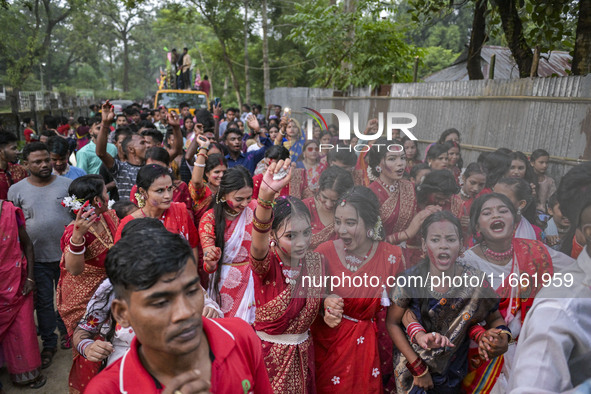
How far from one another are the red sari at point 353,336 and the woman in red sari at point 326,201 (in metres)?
0.09

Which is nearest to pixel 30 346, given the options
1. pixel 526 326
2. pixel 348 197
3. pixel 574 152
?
pixel 348 197

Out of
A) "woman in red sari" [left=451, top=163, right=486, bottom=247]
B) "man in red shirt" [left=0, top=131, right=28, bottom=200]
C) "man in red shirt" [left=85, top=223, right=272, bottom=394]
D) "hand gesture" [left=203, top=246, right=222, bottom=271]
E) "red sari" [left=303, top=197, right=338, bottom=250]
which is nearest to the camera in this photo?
"man in red shirt" [left=85, top=223, right=272, bottom=394]

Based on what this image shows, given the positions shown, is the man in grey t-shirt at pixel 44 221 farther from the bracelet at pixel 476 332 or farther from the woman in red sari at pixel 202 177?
the bracelet at pixel 476 332

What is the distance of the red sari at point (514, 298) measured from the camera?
82.0 inches

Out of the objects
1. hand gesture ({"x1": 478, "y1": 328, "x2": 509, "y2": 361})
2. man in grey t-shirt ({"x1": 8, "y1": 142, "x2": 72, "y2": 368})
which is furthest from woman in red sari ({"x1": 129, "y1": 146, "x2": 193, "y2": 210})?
hand gesture ({"x1": 478, "y1": 328, "x2": 509, "y2": 361})

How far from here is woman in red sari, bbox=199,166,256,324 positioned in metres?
3.12

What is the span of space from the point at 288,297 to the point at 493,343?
0.99 m

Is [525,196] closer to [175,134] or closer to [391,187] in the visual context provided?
[391,187]

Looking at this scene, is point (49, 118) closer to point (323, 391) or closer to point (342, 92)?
point (342, 92)

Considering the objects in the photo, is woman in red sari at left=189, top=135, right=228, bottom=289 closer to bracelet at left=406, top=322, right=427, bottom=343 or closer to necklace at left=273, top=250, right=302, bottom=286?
necklace at left=273, top=250, right=302, bottom=286

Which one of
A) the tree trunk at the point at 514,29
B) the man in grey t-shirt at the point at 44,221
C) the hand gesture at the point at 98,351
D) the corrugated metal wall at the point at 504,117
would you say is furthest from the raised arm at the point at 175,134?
the tree trunk at the point at 514,29

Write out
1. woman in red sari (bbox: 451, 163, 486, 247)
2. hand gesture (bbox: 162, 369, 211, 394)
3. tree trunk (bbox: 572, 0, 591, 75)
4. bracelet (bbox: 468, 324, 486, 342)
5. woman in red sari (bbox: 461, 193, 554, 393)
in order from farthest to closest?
tree trunk (bbox: 572, 0, 591, 75)
woman in red sari (bbox: 451, 163, 486, 247)
bracelet (bbox: 468, 324, 486, 342)
woman in red sari (bbox: 461, 193, 554, 393)
hand gesture (bbox: 162, 369, 211, 394)

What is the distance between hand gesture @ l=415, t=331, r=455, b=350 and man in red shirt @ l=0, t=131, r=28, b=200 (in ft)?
13.9

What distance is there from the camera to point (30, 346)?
3.55m
